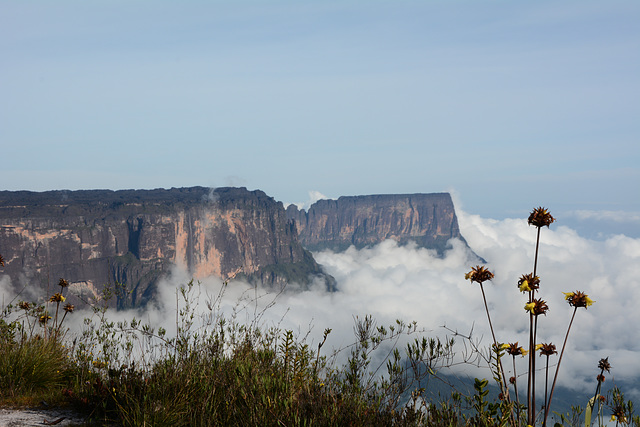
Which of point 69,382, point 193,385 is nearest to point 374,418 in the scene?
point 193,385

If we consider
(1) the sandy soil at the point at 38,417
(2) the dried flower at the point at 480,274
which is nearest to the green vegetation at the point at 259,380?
(2) the dried flower at the point at 480,274

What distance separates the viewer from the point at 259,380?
692 cm

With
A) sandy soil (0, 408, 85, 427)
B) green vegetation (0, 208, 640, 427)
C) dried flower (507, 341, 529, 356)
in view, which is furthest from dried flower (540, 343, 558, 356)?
sandy soil (0, 408, 85, 427)

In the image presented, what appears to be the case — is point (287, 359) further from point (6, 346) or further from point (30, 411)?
point (6, 346)

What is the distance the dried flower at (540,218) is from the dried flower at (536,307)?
0.74m

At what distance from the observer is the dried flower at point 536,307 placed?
5.10 meters

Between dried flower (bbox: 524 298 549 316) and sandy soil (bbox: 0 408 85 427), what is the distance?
580 cm

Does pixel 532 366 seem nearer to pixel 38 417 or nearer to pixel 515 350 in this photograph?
pixel 515 350

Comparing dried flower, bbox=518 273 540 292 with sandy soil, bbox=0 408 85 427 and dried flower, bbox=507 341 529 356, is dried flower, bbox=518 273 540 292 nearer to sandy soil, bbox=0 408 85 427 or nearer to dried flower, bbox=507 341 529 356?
dried flower, bbox=507 341 529 356

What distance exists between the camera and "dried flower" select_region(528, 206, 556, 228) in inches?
214

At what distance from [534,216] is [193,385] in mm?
4664

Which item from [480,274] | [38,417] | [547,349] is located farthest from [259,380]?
[547,349]

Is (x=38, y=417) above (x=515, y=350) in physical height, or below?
below

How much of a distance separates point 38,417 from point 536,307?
6.57 metres
